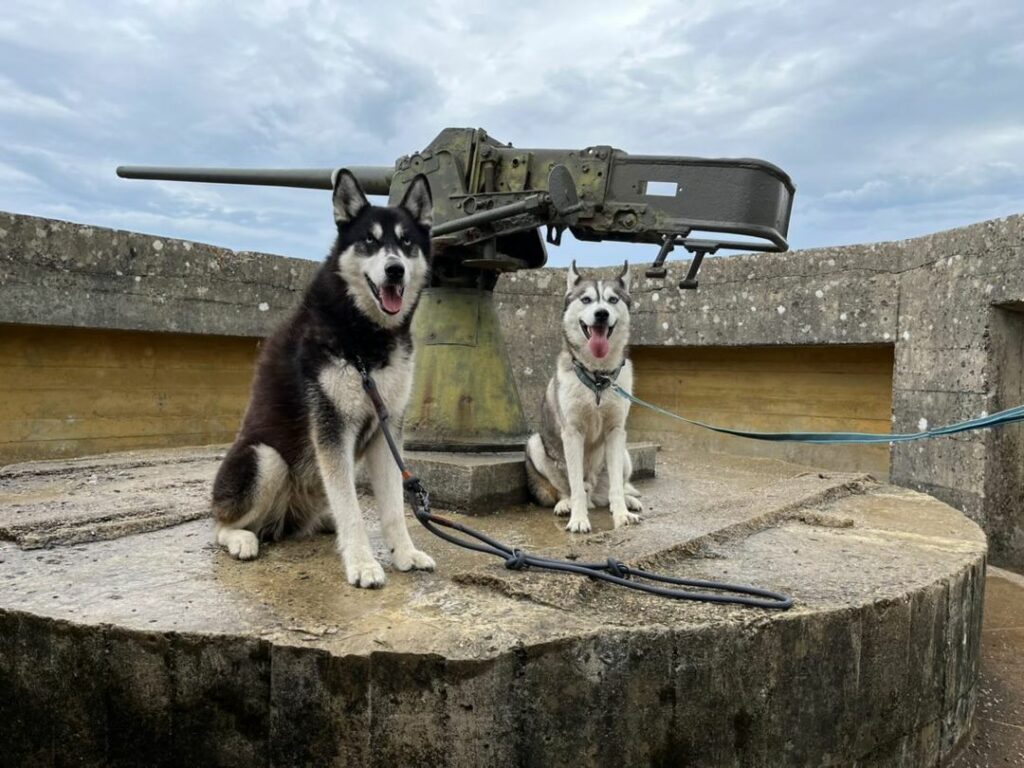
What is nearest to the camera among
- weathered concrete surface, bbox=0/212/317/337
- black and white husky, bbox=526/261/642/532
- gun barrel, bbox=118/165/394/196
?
black and white husky, bbox=526/261/642/532

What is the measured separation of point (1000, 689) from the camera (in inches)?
142

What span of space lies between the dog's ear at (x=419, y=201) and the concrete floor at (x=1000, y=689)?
3.18 m

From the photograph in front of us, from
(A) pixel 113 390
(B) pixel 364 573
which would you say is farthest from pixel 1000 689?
(A) pixel 113 390

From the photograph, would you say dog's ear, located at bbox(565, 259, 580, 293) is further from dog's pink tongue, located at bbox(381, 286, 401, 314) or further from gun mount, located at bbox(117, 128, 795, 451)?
dog's pink tongue, located at bbox(381, 286, 401, 314)

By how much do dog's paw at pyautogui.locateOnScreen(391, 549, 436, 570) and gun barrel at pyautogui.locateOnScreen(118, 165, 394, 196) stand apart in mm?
3018

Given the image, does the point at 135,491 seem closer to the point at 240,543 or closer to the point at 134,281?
the point at 240,543

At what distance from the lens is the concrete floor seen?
10.3 feet

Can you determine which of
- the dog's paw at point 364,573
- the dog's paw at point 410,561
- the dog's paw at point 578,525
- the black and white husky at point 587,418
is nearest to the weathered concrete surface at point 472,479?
the black and white husky at point 587,418

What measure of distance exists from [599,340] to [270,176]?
3.60 meters

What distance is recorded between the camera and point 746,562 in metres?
3.09

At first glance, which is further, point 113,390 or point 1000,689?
point 113,390

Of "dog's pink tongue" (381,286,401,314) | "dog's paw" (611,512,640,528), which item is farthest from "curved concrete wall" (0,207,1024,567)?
"dog's pink tongue" (381,286,401,314)

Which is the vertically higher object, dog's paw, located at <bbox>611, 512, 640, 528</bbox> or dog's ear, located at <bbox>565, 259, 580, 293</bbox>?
dog's ear, located at <bbox>565, 259, 580, 293</bbox>

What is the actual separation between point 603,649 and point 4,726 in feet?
6.78
